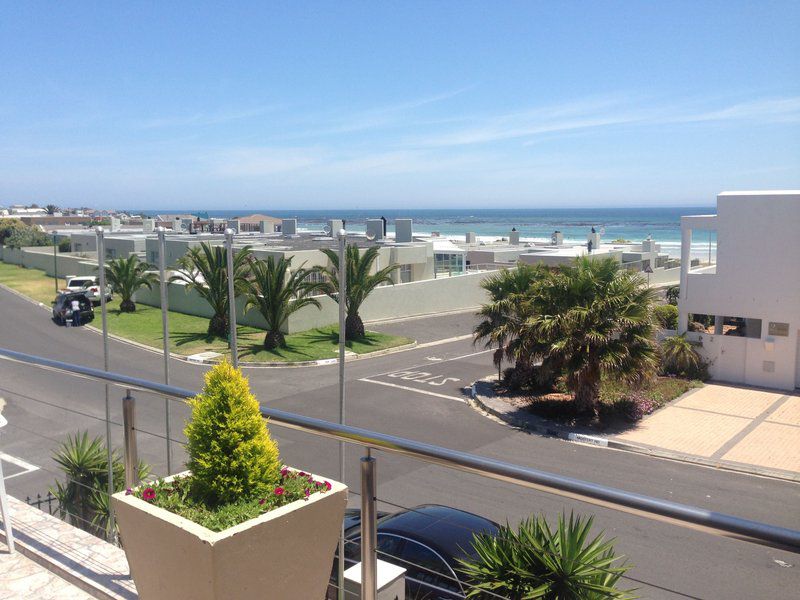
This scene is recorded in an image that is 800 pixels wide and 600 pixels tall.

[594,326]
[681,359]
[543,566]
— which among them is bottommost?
[681,359]

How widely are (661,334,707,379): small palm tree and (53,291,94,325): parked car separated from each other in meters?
26.4

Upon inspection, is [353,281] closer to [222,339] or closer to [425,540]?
[222,339]

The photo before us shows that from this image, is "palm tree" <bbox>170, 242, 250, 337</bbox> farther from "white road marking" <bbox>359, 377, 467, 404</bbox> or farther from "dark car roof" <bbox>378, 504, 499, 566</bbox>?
"dark car roof" <bbox>378, 504, 499, 566</bbox>

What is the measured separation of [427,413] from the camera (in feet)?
67.5

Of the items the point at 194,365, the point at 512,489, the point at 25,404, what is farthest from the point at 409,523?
the point at 194,365

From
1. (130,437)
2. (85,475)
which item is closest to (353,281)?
(85,475)

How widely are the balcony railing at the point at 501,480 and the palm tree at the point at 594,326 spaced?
16.0 metres

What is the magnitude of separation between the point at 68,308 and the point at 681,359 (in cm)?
2761

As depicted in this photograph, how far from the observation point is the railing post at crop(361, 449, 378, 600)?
3.14 meters

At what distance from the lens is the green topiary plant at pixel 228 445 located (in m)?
3.18

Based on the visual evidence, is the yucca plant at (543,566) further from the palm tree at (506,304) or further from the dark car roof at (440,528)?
the palm tree at (506,304)

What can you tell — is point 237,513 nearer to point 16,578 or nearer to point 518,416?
point 16,578

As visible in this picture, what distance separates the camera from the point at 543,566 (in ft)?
11.2

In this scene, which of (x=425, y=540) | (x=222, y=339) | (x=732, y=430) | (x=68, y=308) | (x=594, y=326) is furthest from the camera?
(x=68, y=308)
